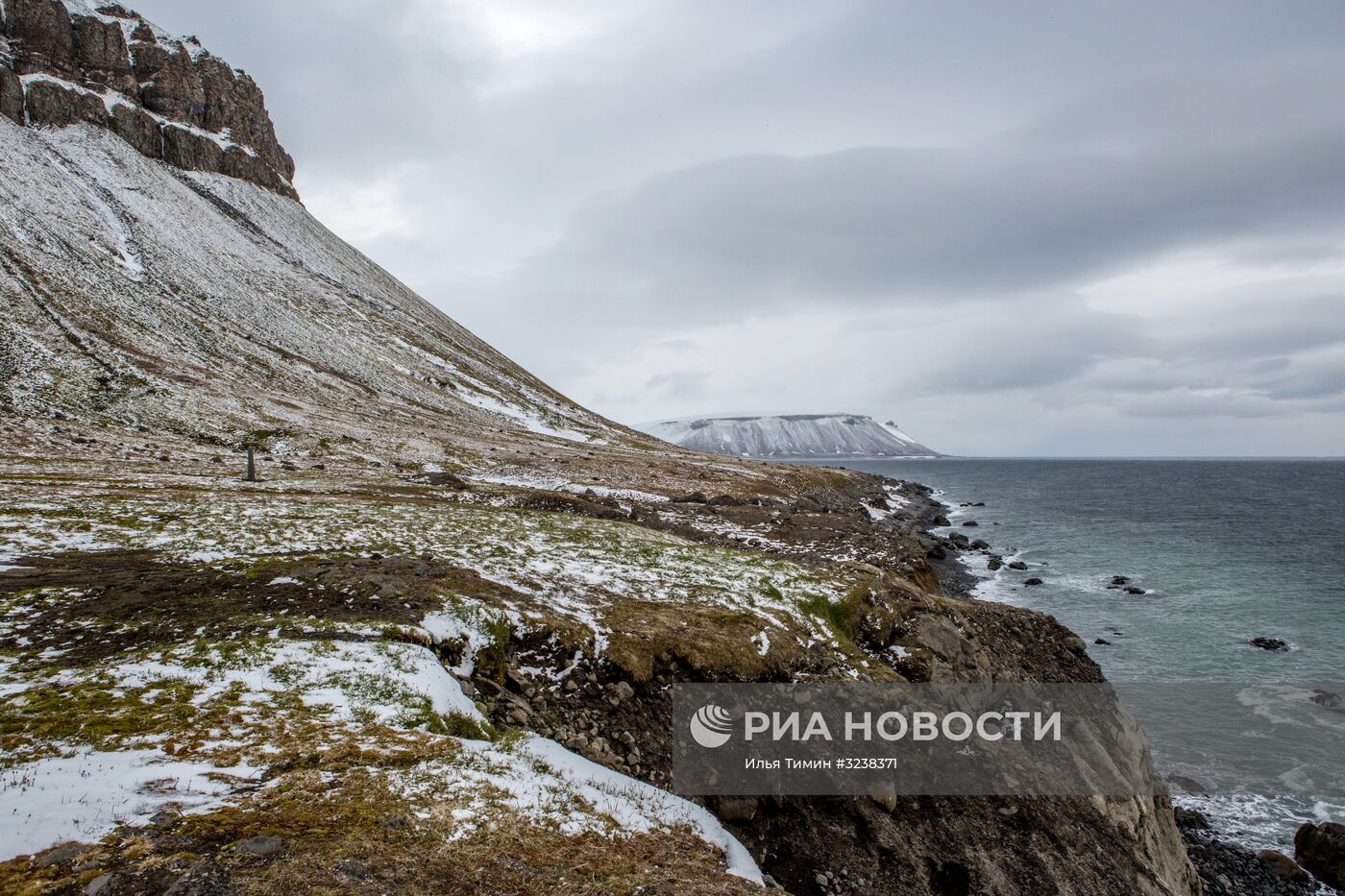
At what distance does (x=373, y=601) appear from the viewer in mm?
16000

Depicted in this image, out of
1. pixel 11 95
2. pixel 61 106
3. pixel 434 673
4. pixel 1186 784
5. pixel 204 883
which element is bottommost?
pixel 1186 784

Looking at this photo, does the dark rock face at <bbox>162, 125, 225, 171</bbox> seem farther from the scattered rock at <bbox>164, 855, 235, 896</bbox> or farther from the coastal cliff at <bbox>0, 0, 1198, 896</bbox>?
the scattered rock at <bbox>164, 855, 235, 896</bbox>

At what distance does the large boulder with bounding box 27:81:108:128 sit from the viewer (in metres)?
105

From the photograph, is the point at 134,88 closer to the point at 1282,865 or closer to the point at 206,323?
the point at 206,323

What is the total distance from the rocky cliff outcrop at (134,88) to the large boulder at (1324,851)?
168426 mm

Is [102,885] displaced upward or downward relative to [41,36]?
downward

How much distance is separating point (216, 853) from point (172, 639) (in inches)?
338

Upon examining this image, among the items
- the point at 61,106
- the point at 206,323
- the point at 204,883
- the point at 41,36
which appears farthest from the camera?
the point at 41,36

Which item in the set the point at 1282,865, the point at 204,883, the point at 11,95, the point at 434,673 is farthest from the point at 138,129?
the point at 1282,865

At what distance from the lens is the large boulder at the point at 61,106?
345 feet

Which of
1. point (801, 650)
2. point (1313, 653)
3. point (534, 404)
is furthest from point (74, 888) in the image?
point (534, 404)

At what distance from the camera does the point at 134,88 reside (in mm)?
122500

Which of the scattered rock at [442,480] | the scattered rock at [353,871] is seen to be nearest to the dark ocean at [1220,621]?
the scattered rock at [353,871]

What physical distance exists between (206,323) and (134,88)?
263 feet
